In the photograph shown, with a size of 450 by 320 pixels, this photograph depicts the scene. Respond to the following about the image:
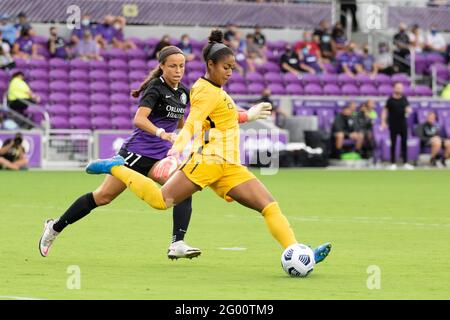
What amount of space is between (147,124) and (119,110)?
2227cm

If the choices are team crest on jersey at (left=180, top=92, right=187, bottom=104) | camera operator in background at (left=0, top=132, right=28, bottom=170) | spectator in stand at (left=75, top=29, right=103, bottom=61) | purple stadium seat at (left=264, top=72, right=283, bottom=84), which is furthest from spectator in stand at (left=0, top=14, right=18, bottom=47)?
team crest on jersey at (left=180, top=92, right=187, bottom=104)

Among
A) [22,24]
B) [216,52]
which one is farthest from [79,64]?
[216,52]

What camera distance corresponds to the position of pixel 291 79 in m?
36.8

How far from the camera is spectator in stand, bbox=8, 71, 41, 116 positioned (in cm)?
3097

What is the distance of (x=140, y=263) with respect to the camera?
37.1 feet

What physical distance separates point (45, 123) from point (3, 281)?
2158 cm

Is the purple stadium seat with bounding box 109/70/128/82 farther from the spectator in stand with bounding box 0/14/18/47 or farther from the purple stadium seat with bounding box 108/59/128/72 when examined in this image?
the spectator in stand with bounding box 0/14/18/47

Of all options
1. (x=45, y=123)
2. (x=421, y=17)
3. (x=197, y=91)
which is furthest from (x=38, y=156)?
(x=197, y=91)

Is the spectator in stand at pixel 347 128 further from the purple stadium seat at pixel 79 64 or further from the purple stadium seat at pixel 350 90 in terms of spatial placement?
the purple stadium seat at pixel 79 64

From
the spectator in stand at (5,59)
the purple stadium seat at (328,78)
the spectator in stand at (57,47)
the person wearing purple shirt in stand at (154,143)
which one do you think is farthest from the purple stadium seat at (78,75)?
the person wearing purple shirt in stand at (154,143)

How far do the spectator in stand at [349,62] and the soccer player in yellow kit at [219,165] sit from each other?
28.0 metres

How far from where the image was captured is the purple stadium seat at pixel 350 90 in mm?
37344

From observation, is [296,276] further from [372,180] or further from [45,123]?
[45,123]

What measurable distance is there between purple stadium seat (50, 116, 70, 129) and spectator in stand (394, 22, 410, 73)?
40.8 ft
